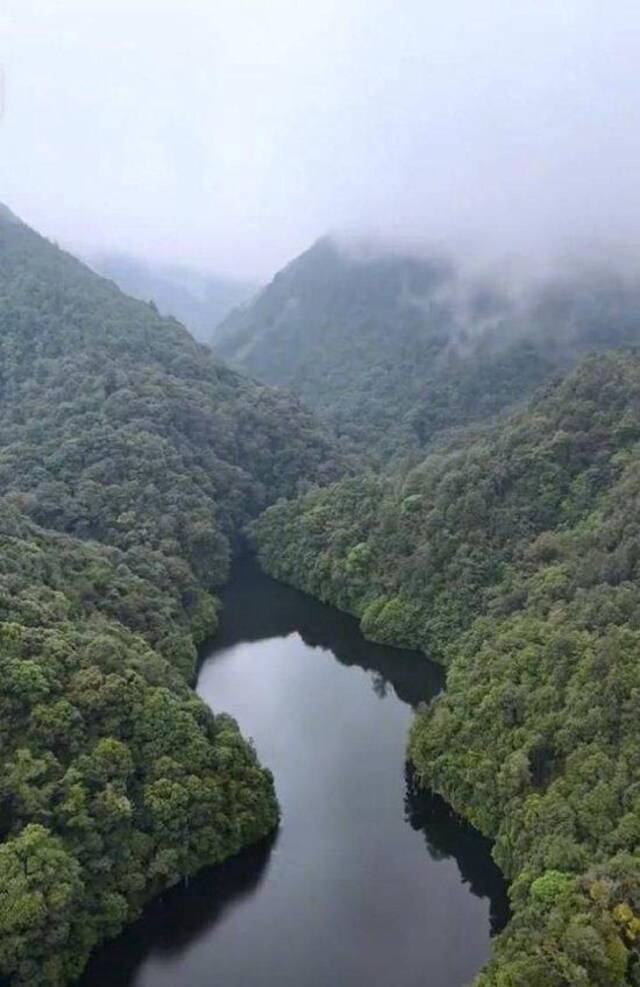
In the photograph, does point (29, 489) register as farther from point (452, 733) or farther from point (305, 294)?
point (305, 294)

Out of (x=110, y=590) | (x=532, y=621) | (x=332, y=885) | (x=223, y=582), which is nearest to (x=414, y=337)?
(x=223, y=582)

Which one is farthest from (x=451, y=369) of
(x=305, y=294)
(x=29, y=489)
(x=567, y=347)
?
(x=29, y=489)

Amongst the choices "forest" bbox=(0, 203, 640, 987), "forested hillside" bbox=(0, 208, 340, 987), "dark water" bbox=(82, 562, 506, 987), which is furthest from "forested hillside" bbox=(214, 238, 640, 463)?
"dark water" bbox=(82, 562, 506, 987)

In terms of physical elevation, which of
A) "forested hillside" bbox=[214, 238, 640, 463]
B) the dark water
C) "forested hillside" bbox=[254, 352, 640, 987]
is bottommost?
the dark water

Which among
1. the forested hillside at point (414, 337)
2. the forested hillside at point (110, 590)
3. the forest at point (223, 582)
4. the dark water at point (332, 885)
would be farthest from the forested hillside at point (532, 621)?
the forested hillside at point (414, 337)

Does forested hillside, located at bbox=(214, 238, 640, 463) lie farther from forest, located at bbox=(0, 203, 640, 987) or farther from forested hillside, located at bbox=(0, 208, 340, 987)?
forested hillside, located at bbox=(0, 208, 340, 987)

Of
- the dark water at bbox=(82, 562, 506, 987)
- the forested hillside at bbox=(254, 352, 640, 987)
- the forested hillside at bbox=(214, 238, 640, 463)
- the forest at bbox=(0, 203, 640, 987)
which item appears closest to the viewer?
the forested hillside at bbox=(254, 352, 640, 987)

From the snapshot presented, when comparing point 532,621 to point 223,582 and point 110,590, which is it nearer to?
point 110,590
